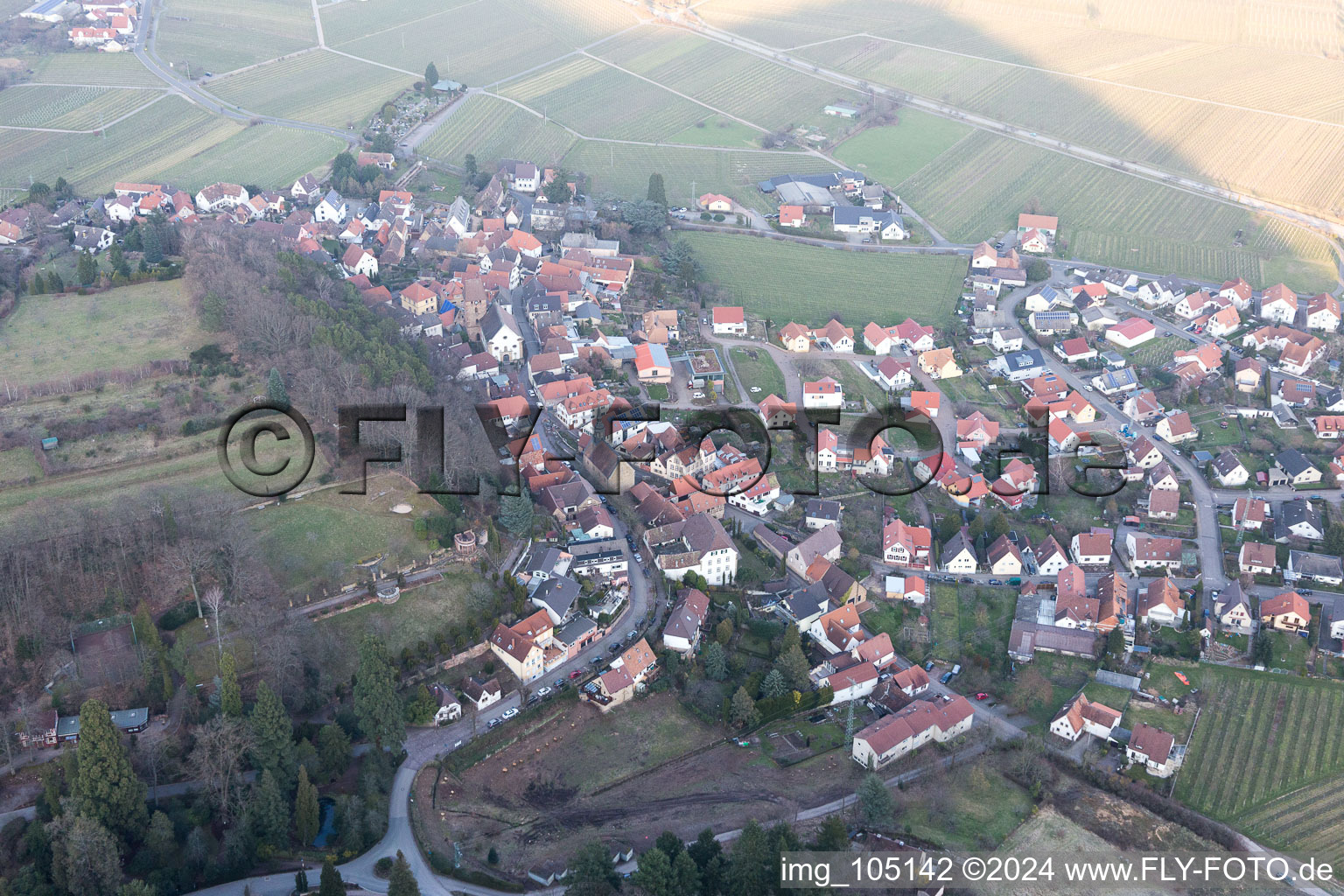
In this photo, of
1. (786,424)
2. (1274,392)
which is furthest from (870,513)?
(1274,392)

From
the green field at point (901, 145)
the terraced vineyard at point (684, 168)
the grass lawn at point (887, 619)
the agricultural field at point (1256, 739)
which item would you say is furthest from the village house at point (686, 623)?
the green field at point (901, 145)

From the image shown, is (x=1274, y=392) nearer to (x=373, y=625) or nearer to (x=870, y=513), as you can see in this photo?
(x=870, y=513)

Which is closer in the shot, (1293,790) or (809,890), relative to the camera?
(809,890)

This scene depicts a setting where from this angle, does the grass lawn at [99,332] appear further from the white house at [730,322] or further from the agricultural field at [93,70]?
the agricultural field at [93,70]

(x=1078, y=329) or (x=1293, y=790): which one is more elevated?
(x=1078, y=329)

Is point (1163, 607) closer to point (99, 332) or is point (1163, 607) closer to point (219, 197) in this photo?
point (99, 332)

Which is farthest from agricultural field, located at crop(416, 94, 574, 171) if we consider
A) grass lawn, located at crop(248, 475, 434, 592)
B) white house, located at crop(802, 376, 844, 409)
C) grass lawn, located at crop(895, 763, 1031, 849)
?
grass lawn, located at crop(895, 763, 1031, 849)

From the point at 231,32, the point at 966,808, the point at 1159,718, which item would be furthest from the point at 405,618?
the point at 231,32
